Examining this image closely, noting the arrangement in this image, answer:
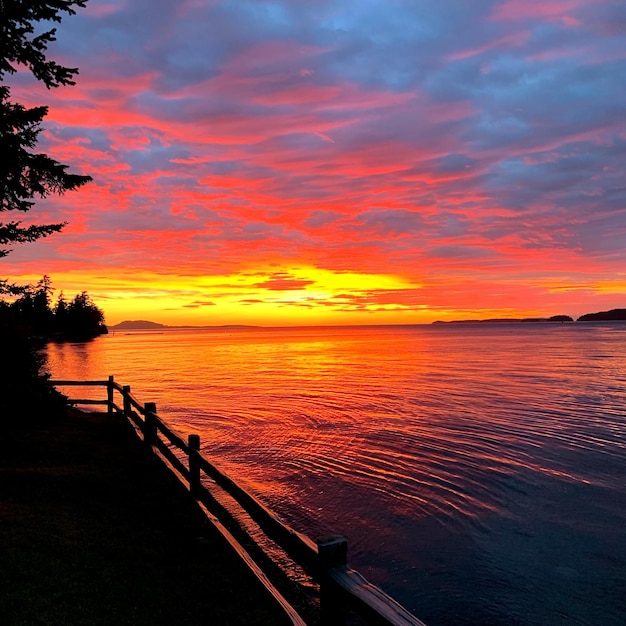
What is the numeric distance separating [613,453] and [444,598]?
11.6 meters

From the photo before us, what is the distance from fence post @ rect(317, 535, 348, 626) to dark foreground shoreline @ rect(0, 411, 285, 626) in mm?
1396

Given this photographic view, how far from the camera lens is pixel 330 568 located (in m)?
4.04

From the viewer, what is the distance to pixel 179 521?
8703 millimetres

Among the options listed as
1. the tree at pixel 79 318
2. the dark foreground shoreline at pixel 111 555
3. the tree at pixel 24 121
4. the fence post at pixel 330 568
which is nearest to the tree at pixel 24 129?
the tree at pixel 24 121

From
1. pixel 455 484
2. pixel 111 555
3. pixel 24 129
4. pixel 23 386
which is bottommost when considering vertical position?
pixel 455 484

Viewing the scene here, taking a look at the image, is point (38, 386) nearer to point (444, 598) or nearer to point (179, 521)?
point (179, 521)

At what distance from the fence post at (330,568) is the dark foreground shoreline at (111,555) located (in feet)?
4.58

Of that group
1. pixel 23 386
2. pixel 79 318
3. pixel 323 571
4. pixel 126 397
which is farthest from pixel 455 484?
pixel 79 318

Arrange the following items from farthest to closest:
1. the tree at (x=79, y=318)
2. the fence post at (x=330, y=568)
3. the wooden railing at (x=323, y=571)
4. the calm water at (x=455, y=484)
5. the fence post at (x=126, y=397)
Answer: the tree at (x=79, y=318) → the fence post at (x=126, y=397) → the calm water at (x=455, y=484) → the fence post at (x=330, y=568) → the wooden railing at (x=323, y=571)

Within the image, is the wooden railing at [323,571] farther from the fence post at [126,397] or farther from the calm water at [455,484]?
the fence post at [126,397]

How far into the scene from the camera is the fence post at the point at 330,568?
400 centimetres

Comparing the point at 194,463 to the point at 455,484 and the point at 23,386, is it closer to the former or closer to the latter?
the point at 455,484

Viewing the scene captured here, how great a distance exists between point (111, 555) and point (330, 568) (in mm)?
4557

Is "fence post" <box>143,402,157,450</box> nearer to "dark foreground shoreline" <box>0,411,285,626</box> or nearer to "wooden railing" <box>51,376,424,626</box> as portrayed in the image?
"dark foreground shoreline" <box>0,411,285,626</box>
